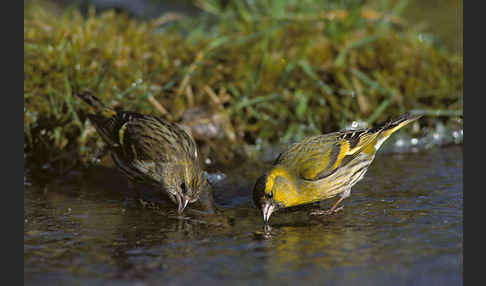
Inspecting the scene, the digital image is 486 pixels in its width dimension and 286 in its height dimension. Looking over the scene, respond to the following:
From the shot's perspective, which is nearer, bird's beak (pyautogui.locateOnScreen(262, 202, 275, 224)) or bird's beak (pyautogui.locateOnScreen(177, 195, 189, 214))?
bird's beak (pyautogui.locateOnScreen(262, 202, 275, 224))

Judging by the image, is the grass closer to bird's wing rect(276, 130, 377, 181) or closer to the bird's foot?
bird's wing rect(276, 130, 377, 181)

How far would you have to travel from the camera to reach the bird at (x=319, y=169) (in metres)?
4.65

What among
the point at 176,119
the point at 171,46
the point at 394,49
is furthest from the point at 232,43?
the point at 394,49

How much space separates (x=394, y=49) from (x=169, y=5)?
13.3ft

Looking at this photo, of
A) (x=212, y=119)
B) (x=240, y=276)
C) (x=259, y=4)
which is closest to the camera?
(x=240, y=276)

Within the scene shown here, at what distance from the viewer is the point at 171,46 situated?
7453 mm

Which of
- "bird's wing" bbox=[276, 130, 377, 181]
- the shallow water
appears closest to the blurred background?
the shallow water

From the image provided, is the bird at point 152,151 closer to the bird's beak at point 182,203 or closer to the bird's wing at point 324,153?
the bird's beak at point 182,203

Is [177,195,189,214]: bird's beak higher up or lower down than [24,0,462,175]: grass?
lower down

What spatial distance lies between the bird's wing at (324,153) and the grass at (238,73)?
45.3 inches

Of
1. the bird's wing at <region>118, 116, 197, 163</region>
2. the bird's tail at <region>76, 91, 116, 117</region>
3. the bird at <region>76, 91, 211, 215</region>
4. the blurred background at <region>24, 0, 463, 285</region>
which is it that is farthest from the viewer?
the bird's tail at <region>76, 91, 116, 117</region>

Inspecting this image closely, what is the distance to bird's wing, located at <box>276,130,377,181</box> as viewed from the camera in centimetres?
516

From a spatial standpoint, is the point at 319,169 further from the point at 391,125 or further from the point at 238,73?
the point at 238,73

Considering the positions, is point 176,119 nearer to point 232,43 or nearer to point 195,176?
point 232,43
